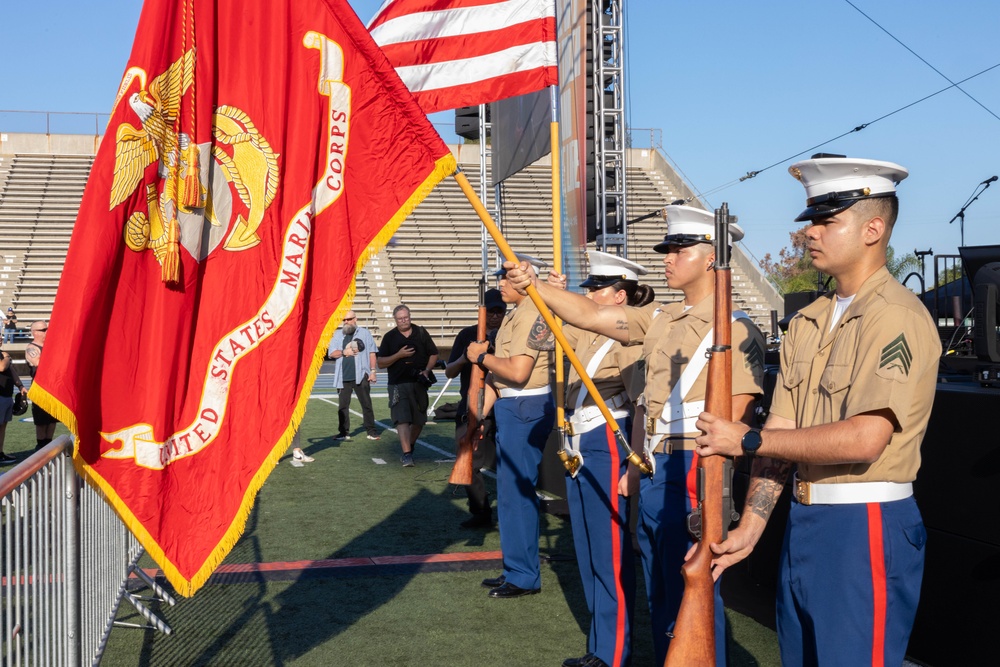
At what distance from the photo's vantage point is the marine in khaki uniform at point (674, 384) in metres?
3.82

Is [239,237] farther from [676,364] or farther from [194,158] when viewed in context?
[676,364]

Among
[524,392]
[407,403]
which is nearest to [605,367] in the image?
[524,392]

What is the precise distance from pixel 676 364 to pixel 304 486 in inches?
273

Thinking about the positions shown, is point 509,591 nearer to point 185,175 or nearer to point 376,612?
point 376,612

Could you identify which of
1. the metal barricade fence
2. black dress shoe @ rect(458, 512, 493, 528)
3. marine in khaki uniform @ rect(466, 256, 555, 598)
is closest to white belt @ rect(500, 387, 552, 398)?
marine in khaki uniform @ rect(466, 256, 555, 598)

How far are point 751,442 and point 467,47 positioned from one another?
2.78 meters

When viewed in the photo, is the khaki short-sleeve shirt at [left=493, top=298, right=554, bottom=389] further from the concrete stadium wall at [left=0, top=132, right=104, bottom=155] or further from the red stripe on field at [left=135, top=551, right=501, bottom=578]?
the concrete stadium wall at [left=0, top=132, right=104, bottom=155]

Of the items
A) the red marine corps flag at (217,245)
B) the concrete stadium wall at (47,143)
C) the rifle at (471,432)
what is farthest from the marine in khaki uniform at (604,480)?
the concrete stadium wall at (47,143)

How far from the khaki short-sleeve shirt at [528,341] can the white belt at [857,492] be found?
308 centimetres

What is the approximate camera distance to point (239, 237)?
11.6 ft

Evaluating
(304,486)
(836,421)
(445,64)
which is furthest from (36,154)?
(836,421)

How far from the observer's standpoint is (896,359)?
2564 millimetres

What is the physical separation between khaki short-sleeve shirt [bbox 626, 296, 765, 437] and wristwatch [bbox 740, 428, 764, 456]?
108cm

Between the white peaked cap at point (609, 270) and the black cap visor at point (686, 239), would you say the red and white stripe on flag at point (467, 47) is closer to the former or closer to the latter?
the white peaked cap at point (609, 270)
